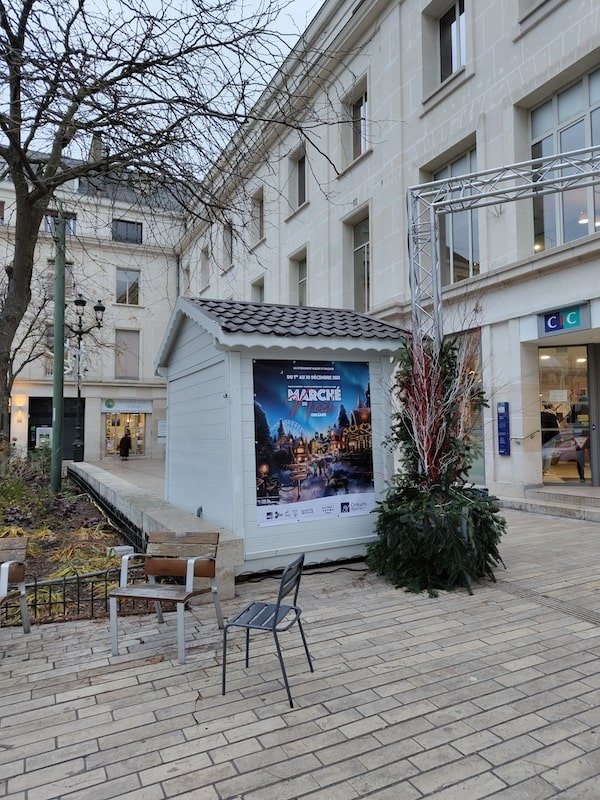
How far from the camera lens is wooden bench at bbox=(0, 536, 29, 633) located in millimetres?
4336

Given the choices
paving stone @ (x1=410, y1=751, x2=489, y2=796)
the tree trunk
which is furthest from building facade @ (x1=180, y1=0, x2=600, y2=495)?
paving stone @ (x1=410, y1=751, x2=489, y2=796)

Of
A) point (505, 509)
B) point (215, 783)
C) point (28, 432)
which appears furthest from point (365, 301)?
point (28, 432)

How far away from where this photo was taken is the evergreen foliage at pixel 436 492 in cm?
552

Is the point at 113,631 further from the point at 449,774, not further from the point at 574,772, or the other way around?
the point at 574,772

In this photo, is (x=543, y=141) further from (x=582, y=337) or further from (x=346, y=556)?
(x=346, y=556)

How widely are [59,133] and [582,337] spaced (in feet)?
33.3

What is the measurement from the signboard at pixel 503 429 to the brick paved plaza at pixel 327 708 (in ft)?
22.7

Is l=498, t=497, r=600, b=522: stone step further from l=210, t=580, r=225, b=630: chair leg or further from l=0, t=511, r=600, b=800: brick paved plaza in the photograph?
l=210, t=580, r=225, b=630: chair leg

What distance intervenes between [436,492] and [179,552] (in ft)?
9.16

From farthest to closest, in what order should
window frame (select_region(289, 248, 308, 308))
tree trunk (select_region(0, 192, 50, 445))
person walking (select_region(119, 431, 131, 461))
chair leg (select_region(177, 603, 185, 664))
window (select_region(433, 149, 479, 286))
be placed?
person walking (select_region(119, 431, 131, 461))
window frame (select_region(289, 248, 308, 308))
window (select_region(433, 149, 479, 286))
tree trunk (select_region(0, 192, 50, 445))
chair leg (select_region(177, 603, 185, 664))

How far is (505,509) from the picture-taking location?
11102 mm

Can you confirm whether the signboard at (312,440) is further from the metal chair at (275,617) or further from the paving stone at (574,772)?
the paving stone at (574,772)

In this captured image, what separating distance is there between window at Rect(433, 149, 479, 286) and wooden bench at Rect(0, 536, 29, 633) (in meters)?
11.5

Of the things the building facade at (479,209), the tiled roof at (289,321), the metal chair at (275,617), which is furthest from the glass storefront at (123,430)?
the metal chair at (275,617)
